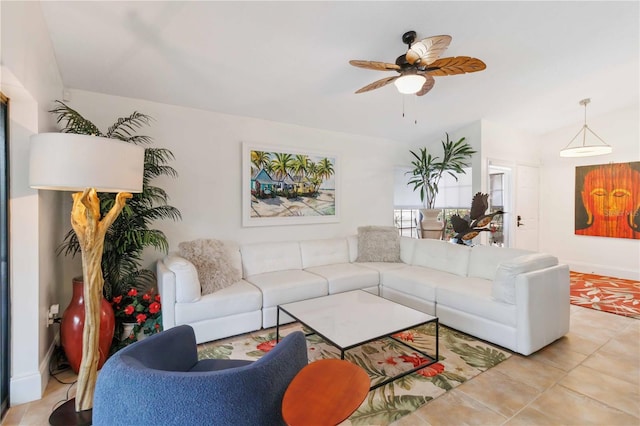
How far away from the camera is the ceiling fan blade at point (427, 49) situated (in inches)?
76.7

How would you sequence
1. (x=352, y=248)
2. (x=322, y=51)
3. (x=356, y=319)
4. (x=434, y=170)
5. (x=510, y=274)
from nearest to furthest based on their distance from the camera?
(x=356, y=319), (x=510, y=274), (x=322, y=51), (x=352, y=248), (x=434, y=170)

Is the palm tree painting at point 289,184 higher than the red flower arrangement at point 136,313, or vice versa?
the palm tree painting at point 289,184

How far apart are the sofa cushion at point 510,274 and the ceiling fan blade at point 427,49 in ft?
5.84

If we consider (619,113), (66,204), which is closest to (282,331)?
(66,204)

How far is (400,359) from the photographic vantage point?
2551mm

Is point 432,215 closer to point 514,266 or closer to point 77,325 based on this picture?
point 514,266

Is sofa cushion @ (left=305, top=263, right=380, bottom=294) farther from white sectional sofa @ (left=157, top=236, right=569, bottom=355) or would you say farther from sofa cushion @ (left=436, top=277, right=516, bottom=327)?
sofa cushion @ (left=436, top=277, right=516, bottom=327)

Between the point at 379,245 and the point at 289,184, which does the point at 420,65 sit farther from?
the point at 379,245

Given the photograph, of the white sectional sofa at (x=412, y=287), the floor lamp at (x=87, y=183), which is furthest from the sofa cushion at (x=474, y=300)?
the floor lamp at (x=87, y=183)

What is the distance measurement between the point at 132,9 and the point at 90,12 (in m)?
0.28

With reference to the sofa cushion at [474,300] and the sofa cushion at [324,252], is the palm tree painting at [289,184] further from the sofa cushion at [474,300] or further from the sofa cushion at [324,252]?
the sofa cushion at [474,300]

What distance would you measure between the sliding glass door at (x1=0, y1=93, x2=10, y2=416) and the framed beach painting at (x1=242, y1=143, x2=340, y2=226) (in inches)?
86.0

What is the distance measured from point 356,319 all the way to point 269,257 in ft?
5.21

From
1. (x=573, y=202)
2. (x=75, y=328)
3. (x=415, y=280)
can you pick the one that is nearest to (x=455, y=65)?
(x=415, y=280)
